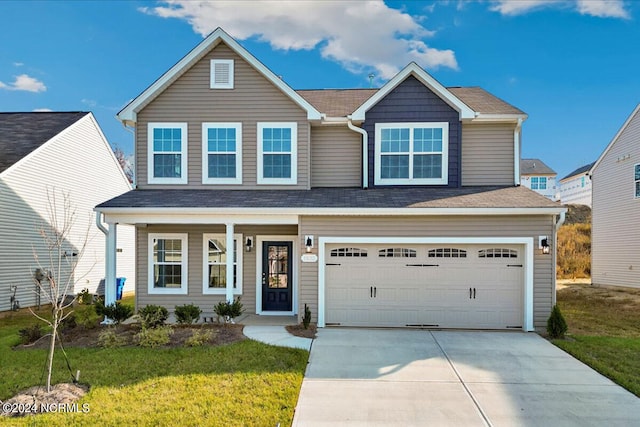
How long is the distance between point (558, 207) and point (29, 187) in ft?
54.3

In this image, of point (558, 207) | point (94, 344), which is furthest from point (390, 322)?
point (94, 344)

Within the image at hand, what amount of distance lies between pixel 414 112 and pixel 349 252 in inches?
182

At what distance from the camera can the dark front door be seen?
420 inches

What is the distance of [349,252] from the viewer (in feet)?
30.3

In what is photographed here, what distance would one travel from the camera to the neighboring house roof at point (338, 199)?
8.91 meters

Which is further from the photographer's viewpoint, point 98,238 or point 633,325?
point 98,238

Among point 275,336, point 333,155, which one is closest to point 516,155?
point 333,155

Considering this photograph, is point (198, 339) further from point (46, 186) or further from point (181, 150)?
point (46, 186)

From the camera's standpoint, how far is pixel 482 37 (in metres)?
17.3

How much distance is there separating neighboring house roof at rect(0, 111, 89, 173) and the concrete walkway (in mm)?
10466

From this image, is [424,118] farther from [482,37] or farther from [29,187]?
[29,187]

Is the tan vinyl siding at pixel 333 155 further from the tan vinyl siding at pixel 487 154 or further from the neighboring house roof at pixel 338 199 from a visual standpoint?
the tan vinyl siding at pixel 487 154

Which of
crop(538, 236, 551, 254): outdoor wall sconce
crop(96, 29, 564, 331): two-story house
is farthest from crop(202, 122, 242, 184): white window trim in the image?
crop(538, 236, 551, 254): outdoor wall sconce

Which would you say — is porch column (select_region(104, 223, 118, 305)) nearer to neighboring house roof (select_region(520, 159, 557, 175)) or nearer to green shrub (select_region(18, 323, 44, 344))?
green shrub (select_region(18, 323, 44, 344))
